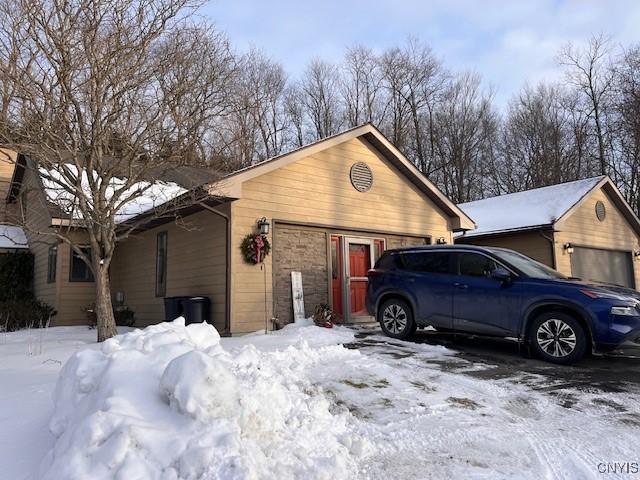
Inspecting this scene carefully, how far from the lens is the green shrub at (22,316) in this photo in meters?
13.7

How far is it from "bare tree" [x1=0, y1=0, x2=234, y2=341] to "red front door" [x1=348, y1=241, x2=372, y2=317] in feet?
15.8

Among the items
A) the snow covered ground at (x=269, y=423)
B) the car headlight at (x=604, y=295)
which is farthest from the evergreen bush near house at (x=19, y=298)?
the car headlight at (x=604, y=295)

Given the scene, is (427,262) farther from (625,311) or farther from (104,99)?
(104,99)

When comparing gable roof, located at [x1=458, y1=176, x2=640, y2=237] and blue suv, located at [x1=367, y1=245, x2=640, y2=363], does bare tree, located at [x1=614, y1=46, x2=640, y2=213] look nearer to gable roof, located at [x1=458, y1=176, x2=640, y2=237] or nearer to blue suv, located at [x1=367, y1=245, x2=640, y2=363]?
gable roof, located at [x1=458, y1=176, x2=640, y2=237]

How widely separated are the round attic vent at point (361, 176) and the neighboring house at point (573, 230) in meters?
6.59

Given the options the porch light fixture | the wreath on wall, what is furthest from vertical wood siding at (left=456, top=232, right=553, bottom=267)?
the wreath on wall

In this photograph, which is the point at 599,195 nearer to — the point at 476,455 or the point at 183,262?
the point at 183,262

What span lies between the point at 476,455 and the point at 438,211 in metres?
10.8

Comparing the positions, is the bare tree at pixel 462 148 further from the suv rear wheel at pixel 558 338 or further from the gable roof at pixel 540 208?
the suv rear wheel at pixel 558 338

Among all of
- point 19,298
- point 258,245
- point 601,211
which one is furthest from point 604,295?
point 19,298

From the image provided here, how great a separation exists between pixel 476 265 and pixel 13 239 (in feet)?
52.3

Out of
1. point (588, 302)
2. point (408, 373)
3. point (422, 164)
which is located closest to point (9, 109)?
point (408, 373)

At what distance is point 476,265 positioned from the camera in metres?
8.09

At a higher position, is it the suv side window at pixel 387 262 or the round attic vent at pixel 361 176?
the round attic vent at pixel 361 176
